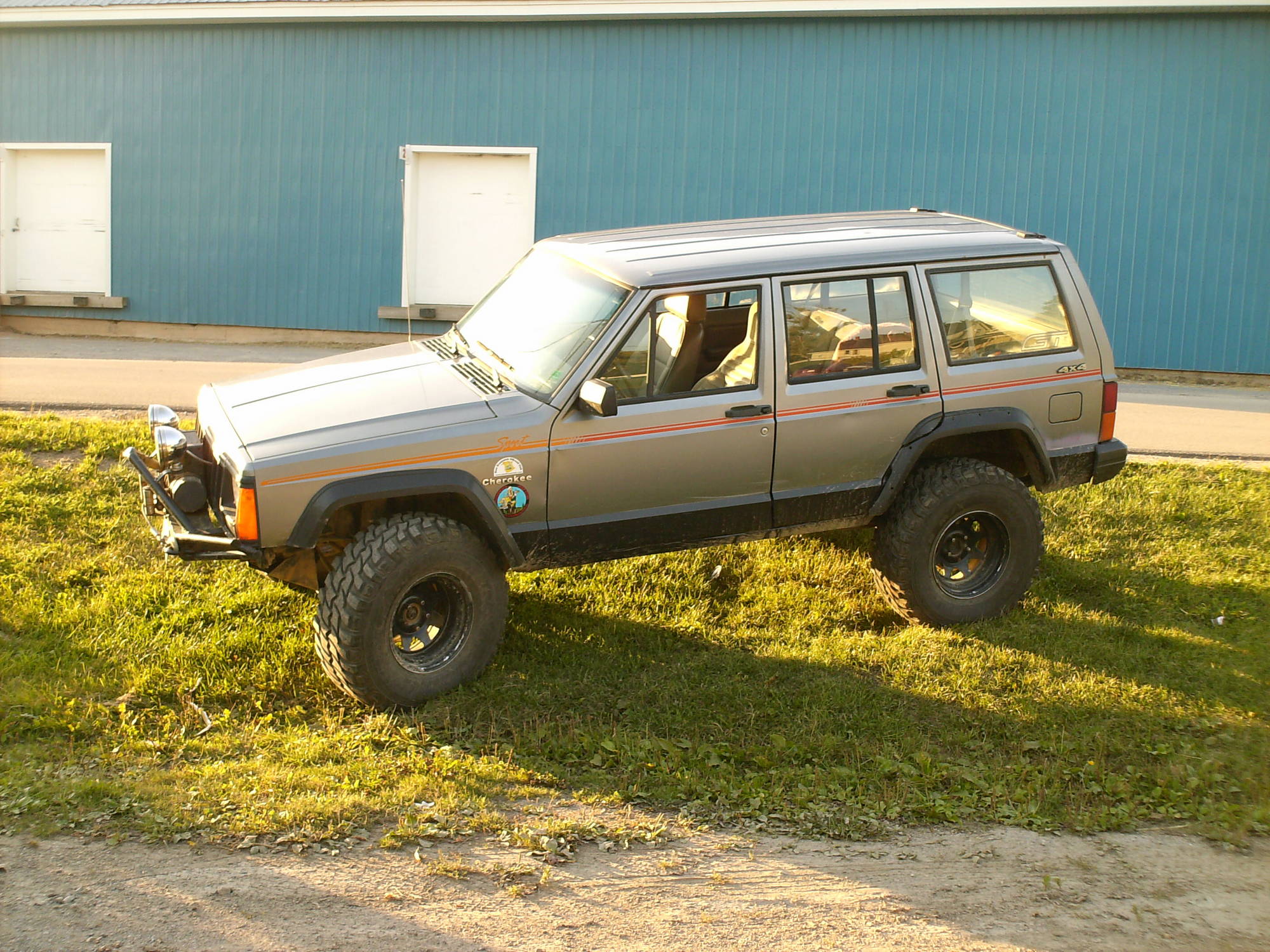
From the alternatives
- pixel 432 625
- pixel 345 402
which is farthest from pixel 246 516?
pixel 432 625

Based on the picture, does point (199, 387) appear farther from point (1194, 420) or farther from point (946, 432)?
point (1194, 420)

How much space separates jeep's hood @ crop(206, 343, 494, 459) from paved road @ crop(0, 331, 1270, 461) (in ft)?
11.0

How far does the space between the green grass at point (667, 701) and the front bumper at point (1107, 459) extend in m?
0.84

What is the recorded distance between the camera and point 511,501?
5.77 m

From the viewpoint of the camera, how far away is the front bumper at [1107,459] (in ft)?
22.4

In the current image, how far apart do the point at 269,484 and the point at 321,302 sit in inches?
451

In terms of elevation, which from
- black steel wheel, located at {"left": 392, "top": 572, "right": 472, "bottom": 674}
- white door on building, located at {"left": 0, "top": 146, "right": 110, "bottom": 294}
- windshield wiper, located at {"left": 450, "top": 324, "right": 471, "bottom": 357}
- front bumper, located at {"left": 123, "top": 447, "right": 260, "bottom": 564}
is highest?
white door on building, located at {"left": 0, "top": 146, "right": 110, "bottom": 294}

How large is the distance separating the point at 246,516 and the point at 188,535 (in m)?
0.43

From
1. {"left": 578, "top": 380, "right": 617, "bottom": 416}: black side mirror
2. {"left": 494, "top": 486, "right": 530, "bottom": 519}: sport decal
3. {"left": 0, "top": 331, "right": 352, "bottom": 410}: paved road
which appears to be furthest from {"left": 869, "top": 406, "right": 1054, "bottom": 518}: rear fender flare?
{"left": 0, "top": 331, "right": 352, "bottom": 410}: paved road

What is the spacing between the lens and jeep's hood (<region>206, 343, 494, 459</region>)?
553 centimetres

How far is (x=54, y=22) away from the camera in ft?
53.2

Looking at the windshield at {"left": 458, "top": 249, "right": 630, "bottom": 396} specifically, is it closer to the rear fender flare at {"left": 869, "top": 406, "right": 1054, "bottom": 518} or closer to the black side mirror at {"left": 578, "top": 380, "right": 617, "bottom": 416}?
the black side mirror at {"left": 578, "top": 380, "right": 617, "bottom": 416}

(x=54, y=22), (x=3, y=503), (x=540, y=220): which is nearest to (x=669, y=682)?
(x=3, y=503)

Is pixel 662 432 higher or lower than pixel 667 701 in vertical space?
higher
